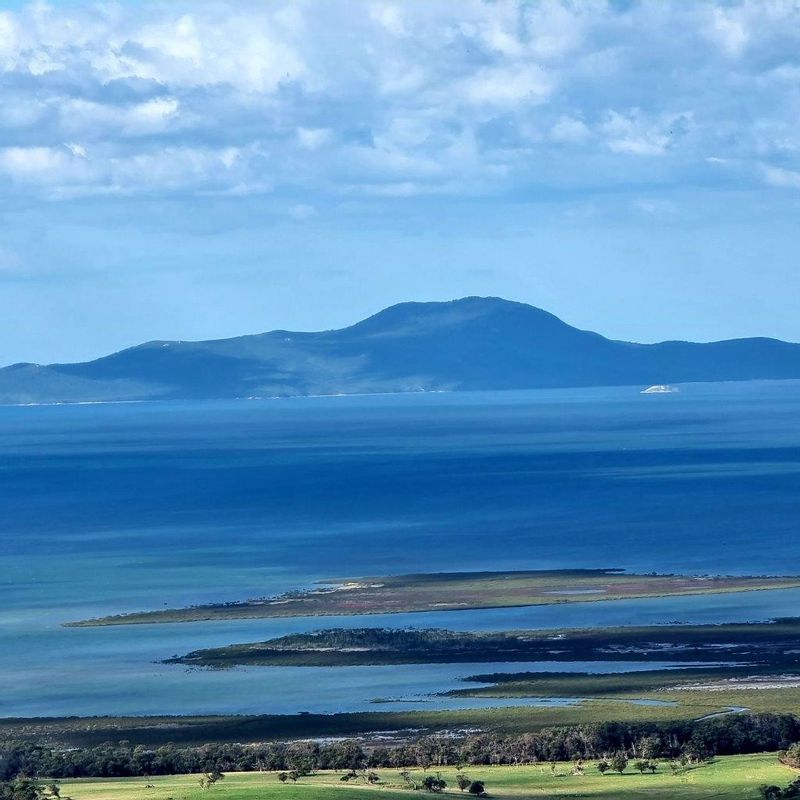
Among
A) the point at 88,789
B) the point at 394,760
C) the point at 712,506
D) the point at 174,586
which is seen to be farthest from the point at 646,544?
the point at 88,789

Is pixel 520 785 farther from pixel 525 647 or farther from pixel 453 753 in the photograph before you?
pixel 525 647

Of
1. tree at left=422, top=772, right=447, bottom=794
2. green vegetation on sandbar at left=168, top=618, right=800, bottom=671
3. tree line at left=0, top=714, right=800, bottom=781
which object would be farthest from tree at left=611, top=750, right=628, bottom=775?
green vegetation on sandbar at left=168, top=618, right=800, bottom=671

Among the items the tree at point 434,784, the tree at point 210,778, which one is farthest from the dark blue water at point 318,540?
the tree at point 434,784

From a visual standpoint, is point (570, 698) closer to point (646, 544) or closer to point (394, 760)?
point (394, 760)

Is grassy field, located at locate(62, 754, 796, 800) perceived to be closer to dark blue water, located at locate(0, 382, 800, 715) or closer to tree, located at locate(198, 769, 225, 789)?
tree, located at locate(198, 769, 225, 789)

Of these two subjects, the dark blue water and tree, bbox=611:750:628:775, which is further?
the dark blue water

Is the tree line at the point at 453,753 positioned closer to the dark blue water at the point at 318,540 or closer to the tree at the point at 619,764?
the tree at the point at 619,764

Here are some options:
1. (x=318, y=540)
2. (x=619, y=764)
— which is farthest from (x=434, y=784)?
(x=318, y=540)
